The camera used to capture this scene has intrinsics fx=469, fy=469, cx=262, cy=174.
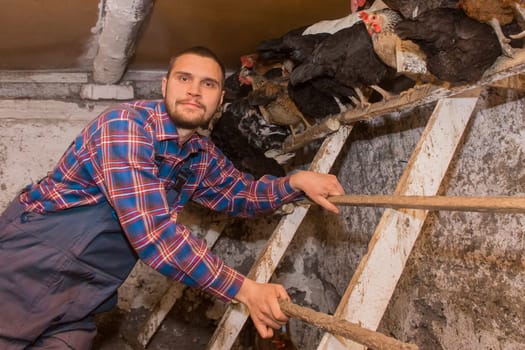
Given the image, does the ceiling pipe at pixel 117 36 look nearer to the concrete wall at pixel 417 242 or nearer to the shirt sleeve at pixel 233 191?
the concrete wall at pixel 417 242

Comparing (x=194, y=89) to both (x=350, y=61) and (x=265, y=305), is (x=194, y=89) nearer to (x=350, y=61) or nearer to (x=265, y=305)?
(x=350, y=61)

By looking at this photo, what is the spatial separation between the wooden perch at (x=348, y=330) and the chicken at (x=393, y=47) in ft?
1.71

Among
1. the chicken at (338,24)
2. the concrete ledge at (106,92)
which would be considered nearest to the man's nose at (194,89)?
the chicken at (338,24)

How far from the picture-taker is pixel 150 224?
100 cm

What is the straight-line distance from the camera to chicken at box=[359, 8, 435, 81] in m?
0.97

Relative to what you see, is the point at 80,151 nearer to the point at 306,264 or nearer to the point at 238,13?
the point at 238,13

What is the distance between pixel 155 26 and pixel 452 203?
4.55 ft

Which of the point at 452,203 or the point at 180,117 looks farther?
the point at 180,117

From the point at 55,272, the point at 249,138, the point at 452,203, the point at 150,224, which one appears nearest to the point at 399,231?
the point at 452,203

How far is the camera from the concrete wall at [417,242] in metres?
1.14

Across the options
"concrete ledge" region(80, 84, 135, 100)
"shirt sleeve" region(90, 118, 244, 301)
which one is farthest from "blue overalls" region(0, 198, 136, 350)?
"concrete ledge" region(80, 84, 135, 100)

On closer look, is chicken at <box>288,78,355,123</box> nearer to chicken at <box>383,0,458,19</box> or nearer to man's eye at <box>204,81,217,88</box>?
man's eye at <box>204,81,217,88</box>

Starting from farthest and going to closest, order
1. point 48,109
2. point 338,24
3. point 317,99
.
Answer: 1. point 48,109
2. point 317,99
3. point 338,24

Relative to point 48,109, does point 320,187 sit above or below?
below
